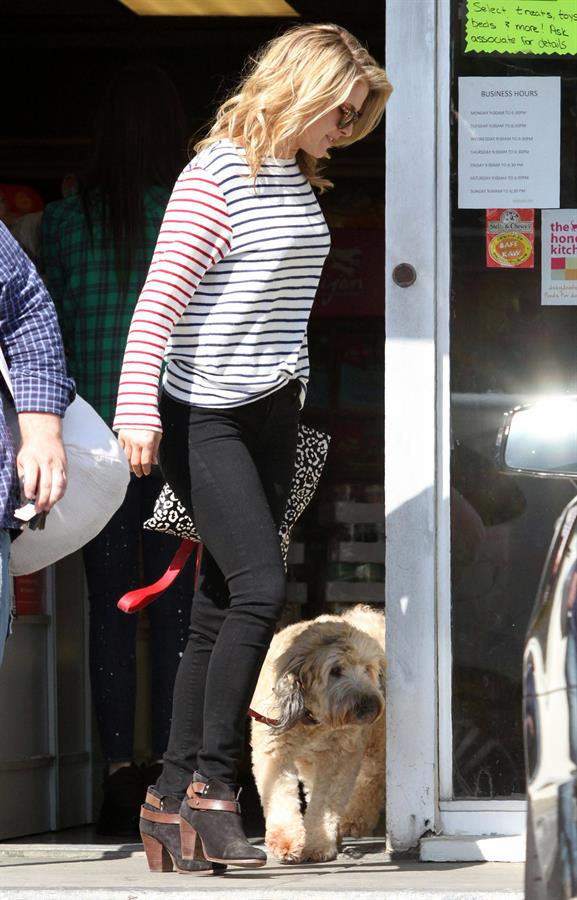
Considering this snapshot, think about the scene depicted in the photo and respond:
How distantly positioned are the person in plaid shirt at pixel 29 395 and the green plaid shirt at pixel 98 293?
5.96ft

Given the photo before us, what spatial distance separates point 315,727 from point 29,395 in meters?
1.84

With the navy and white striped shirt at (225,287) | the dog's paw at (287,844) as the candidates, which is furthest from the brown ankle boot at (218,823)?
the navy and white striped shirt at (225,287)

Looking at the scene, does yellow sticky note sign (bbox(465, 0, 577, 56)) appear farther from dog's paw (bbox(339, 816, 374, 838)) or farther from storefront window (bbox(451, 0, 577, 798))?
dog's paw (bbox(339, 816, 374, 838))

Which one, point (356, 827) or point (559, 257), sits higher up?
point (559, 257)

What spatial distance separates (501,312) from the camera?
4.62 meters

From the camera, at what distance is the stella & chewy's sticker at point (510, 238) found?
461 centimetres

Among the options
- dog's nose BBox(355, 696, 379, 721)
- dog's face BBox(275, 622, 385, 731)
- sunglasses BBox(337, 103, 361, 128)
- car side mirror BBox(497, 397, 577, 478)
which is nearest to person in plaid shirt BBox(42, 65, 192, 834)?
dog's face BBox(275, 622, 385, 731)

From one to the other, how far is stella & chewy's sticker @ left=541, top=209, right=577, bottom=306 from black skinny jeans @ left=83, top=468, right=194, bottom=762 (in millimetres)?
1556

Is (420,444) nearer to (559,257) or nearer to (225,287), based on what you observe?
(559,257)

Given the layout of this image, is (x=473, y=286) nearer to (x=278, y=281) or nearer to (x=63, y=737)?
(x=278, y=281)

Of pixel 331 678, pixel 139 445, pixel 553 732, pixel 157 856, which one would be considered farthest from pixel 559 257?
pixel 553 732

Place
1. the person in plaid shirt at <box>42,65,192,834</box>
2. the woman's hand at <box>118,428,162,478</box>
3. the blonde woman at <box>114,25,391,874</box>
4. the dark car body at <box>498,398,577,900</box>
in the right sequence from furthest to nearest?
1. the person in plaid shirt at <box>42,65,192,834</box>
2. the blonde woman at <box>114,25,391,874</box>
3. the woman's hand at <box>118,428,162,478</box>
4. the dark car body at <box>498,398,577,900</box>

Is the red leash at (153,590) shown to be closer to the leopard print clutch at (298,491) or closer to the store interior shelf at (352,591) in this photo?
the leopard print clutch at (298,491)

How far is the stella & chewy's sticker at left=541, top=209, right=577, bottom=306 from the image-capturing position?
4.61 metres
